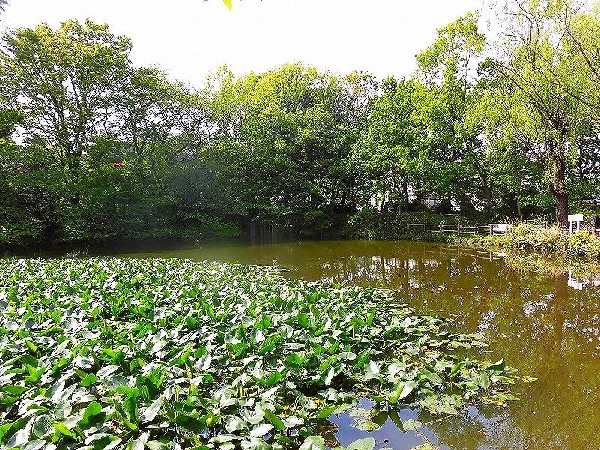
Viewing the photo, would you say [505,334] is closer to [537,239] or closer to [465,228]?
[537,239]

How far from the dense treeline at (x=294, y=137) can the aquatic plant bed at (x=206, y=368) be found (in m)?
14.9

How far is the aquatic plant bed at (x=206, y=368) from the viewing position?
293cm

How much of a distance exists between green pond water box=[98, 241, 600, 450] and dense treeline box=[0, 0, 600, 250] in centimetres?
792

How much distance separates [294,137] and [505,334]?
811 inches

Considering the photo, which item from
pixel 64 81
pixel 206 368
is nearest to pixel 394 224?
pixel 64 81

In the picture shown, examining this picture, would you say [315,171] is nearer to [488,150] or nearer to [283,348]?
[488,150]

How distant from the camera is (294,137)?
25.5 m

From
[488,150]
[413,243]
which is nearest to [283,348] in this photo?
[413,243]

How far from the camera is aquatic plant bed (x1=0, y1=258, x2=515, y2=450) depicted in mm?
2930

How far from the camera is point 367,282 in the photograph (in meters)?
10.9

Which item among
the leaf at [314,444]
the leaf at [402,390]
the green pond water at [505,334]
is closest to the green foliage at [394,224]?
the green pond water at [505,334]

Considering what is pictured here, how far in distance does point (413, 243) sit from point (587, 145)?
13258 mm

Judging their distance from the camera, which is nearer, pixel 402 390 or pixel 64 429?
pixel 64 429

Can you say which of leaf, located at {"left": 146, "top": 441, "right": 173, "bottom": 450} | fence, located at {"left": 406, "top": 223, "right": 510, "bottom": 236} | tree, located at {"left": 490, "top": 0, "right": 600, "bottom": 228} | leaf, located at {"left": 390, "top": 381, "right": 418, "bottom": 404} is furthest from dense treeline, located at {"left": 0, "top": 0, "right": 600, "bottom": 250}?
leaf, located at {"left": 146, "top": 441, "right": 173, "bottom": 450}
